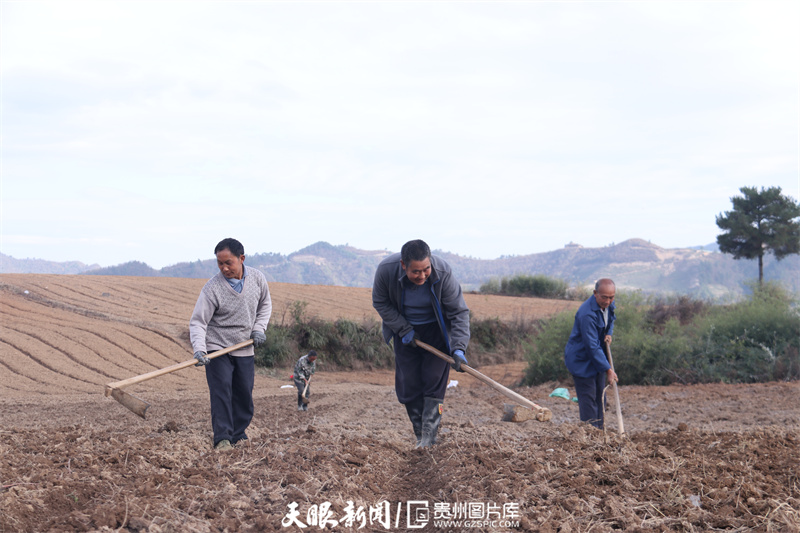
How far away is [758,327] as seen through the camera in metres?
12.3

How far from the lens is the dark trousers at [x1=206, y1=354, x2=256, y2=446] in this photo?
5273 mm

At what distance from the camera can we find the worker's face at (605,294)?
5.74 m

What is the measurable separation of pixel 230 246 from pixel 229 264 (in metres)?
0.15

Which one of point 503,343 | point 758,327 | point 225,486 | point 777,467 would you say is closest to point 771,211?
point 503,343

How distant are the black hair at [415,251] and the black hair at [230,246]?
4.45 ft

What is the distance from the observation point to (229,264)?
527 centimetres

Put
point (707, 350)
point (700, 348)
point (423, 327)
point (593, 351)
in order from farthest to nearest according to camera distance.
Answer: point (700, 348)
point (707, 350)
point (593, 351)
point (423, 327)

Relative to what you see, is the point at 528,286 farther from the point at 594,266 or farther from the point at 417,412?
the point at 594,266

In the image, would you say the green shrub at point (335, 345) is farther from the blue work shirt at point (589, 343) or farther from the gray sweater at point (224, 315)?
the blue work shirt at point (589, 343)

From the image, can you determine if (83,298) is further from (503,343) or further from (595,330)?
(595,330)

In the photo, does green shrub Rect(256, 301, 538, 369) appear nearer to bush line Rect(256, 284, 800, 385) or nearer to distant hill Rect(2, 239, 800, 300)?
bush line Rect(256, 284, 800, 385)

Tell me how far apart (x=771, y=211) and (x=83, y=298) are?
3064 centimetres

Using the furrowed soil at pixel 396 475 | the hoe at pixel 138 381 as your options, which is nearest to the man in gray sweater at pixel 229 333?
the hoe at pixel 138 381

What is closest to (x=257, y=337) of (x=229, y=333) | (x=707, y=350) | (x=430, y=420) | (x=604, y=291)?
(x=229, y=333)
